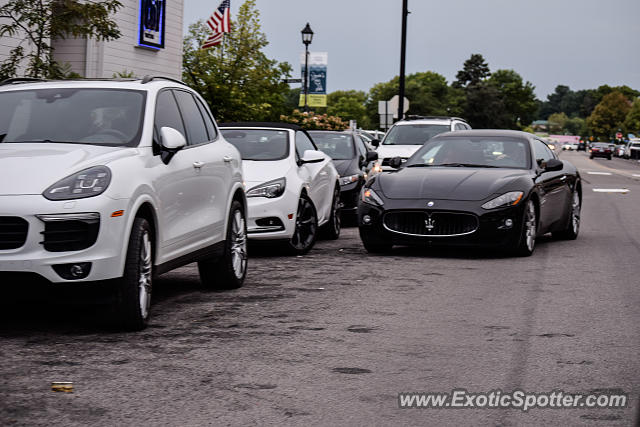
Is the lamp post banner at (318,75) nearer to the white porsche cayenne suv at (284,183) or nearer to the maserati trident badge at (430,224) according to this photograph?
the white porsche cayenne suv at (284,183)

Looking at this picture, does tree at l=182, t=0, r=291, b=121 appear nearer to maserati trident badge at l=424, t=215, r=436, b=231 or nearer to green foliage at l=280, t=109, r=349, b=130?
green foliage at l=280, t=109, r=349, b=130

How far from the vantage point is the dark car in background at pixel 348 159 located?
16703 millimetres

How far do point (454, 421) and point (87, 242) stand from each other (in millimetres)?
2643

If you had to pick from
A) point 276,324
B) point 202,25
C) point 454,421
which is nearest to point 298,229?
point 276,324

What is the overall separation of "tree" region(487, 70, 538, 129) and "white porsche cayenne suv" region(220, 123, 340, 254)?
17055cm

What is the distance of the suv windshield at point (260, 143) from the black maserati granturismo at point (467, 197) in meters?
1.15

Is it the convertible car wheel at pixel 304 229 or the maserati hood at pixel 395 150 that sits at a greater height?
the maserati hood at pixel 395 150

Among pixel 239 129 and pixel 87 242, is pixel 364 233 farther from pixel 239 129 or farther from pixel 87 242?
pixel 87 242

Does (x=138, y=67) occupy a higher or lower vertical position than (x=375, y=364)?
higher

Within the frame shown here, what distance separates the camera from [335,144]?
59.4 ft

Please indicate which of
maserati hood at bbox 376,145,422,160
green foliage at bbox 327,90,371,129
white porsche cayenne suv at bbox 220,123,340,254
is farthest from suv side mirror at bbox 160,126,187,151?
green foliage at bbox 327,90,371,129

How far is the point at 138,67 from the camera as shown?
25438 millimetres

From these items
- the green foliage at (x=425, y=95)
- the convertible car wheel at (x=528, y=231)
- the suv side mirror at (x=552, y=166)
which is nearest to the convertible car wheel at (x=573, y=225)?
the suv side mirror at (x=552, y=166)

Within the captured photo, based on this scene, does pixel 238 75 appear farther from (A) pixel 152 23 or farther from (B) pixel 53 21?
(B) pixel 53 21
